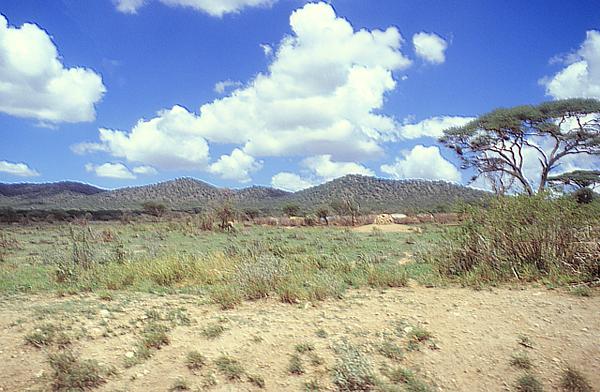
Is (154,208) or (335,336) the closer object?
(335,336)

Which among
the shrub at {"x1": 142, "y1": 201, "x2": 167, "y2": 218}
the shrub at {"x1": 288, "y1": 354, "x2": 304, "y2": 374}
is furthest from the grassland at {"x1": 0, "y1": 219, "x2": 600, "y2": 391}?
the shrub at {"x1": 142, "y1": 201, "x2": 167, "y2": 218}

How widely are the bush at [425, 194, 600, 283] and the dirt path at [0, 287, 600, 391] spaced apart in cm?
98

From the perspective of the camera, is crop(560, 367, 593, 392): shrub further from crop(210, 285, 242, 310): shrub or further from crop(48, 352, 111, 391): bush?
crop(48, 352, 111, 391): bush

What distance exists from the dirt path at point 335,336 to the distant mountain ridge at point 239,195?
159ft

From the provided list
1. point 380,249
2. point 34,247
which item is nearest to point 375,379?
point 380,249

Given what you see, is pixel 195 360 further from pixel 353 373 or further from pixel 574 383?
pixel 574 383

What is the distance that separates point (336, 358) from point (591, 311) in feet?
12.4

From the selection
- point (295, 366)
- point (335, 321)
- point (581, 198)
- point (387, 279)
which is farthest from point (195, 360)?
point (581, 198)

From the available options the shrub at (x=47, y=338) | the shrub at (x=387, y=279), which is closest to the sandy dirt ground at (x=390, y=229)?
the shrub at (x=387, y=279)

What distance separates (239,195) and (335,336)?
7564 cm

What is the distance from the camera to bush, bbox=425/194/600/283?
8.24 meters

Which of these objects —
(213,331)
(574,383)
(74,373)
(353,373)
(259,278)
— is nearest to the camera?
(574,383)

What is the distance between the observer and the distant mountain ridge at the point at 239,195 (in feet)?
204

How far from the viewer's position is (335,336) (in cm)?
598
